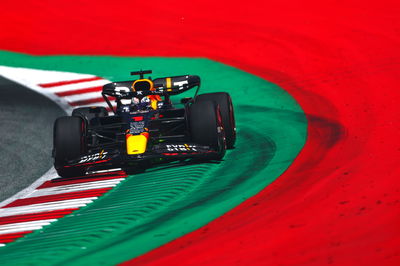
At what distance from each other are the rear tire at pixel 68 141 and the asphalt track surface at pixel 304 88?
10.2 feet

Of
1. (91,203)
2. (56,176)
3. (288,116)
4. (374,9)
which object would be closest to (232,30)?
(374,9)

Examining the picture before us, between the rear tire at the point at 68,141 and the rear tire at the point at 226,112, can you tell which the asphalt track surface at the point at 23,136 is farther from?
the rear tire at the point at 226,112

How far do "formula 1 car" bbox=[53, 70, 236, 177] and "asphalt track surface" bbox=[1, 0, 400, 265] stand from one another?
1.37m

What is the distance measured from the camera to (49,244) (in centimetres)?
923

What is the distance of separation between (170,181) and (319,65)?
842 cm

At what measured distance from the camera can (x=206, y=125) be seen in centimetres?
1163

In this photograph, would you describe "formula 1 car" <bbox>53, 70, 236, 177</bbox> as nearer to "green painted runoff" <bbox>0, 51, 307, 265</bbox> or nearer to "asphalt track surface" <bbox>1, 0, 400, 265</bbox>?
"green painted runoff" <bbox>0, 51, 307, 265</bbox>

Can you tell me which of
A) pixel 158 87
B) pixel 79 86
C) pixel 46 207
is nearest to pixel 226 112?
pixel 158 87

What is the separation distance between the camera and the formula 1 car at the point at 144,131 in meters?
11.4

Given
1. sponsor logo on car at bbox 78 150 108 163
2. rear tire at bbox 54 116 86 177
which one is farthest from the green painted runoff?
rear tire at bbox 54 116 86 177

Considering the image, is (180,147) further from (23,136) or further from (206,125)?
(23,136)

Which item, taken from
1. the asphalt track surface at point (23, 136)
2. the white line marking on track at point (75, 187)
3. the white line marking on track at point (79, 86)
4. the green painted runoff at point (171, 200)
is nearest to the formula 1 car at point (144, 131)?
the white line marking on track at point (75, 187)

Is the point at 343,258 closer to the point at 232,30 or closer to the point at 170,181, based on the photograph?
the point at 170,181

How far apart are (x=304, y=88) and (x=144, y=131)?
6073 mm
